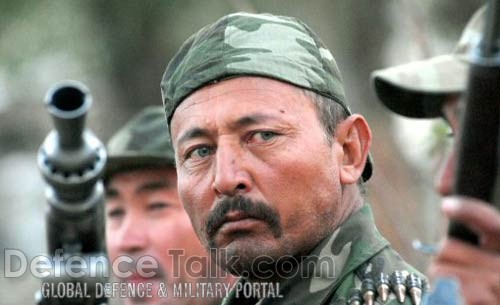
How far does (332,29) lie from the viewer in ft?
54.9

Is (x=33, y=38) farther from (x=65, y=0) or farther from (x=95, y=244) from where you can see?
(x=95, y=244)

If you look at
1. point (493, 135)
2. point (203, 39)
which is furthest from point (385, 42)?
point (493, 135)

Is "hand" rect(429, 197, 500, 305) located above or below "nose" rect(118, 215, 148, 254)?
below

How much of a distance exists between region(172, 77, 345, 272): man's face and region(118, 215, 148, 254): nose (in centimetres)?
351

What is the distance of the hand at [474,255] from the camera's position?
4707mm

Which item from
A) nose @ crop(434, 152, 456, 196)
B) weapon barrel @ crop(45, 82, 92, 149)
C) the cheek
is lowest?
nose @ crop(434, 152, 456, 196)

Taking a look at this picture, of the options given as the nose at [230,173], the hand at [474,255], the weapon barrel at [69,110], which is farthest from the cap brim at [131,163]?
the hand at [474,255]

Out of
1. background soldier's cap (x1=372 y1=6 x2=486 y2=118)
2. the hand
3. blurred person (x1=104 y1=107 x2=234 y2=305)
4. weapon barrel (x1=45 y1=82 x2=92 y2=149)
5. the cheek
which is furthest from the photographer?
blurred person (x1=104 y1=107 x2=234 y2=305)

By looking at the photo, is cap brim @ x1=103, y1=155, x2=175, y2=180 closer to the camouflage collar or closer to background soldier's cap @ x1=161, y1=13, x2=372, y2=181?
background soldier's cap @ x1=161, y1=13, x2=372, y2=181

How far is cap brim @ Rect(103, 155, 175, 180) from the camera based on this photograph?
10.8 m

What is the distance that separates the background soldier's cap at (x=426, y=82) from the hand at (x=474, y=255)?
2.39 m

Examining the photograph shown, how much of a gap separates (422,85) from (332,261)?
1.09 m

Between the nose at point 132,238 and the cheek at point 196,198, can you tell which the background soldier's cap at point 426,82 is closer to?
the cheek at point 196,198

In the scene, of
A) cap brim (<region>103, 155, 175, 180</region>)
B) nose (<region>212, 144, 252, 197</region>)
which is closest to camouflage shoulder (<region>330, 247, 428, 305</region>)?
nose (<region>212, 144, 252, 197</region>)
